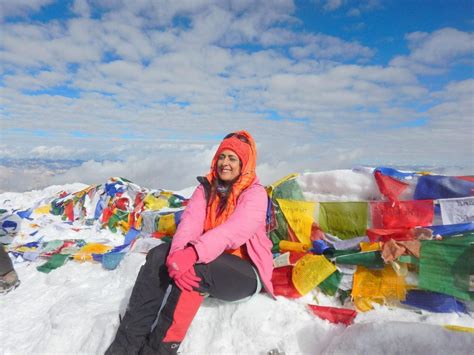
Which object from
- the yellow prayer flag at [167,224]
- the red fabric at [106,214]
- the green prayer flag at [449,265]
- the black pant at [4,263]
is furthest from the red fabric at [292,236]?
the red fabric at [106,214]

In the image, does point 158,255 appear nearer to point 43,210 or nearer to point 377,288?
point 377,288

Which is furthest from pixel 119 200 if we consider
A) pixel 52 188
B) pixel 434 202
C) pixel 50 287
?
pixel 434 202

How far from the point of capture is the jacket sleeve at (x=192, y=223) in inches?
110

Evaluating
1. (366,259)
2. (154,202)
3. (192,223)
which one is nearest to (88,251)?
(154,202)

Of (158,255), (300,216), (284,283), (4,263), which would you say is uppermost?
(300,216)

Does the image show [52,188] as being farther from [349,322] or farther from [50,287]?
[349,322]

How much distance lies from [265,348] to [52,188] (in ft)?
30.1

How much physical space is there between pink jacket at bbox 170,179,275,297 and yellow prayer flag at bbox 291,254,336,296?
0.86 feet

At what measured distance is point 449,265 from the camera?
7.96ft

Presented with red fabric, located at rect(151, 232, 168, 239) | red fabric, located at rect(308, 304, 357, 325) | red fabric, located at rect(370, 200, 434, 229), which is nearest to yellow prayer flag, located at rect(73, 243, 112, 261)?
Answer: red fabric, located at rect(151, 232, 168, 239)

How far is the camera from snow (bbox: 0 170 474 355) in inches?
77.7

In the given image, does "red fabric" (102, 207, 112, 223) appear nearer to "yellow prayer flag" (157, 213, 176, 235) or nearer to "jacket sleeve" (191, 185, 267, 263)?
"yellow prayer flag" (157, 213, 176, 235)

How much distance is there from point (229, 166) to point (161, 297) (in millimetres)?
1254

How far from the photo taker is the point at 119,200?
6.94 m
